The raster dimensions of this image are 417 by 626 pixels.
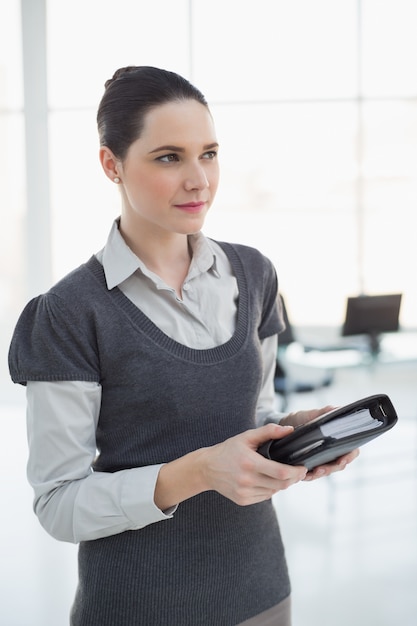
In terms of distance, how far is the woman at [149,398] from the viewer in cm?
110

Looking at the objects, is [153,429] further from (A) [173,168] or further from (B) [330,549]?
(B) [330,549]

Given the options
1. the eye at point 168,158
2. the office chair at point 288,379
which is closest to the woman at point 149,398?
the eye at point 168,158

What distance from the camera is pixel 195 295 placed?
1.27m

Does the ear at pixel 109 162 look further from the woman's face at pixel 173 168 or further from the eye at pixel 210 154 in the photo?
the eye at pixel 210 154

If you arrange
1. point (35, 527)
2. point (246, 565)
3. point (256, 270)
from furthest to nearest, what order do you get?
point (35, 527) < point (256, 270) < point (246, 565)

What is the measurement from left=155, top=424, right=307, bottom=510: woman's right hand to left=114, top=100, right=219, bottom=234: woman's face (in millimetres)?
342

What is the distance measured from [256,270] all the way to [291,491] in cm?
340

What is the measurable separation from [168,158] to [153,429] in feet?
1.31

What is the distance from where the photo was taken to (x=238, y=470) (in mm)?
993

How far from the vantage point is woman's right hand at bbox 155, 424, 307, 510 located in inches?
39.1

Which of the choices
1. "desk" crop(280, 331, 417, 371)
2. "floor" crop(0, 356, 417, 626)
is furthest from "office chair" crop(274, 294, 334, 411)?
"floor" crop(0, 356, 417, 626)

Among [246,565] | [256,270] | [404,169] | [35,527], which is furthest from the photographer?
[404,169]

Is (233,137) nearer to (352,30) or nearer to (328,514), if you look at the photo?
(352,30)

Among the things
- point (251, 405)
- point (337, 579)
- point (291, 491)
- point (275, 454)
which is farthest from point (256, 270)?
point (291, 491)
